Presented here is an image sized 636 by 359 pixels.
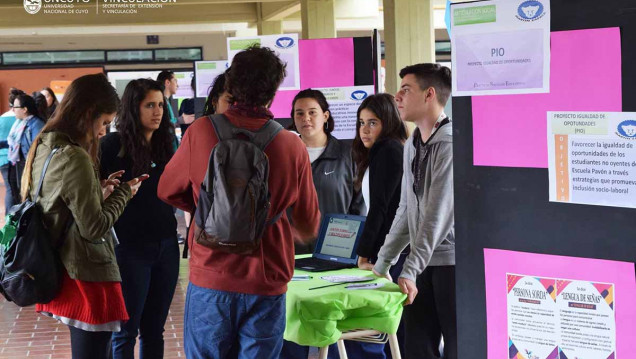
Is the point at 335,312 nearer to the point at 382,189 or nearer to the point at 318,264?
the point at 318,264

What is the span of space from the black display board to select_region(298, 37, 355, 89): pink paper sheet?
3.28 meters

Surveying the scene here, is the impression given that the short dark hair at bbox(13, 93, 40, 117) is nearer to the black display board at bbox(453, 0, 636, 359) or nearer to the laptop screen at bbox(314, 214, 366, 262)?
the laptop screen at bbox(314, 214, 366, 262)

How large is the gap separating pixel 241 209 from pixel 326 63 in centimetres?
351

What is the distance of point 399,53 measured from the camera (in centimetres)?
761

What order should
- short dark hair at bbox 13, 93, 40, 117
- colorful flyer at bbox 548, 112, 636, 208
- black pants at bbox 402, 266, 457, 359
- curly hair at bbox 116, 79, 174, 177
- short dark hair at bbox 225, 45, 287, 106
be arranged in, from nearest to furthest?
colorful flyer at bbox 548, 112, 636, 208 → short dark hair at bbox 225, 45, 287, 106 → black pants at bbox 402, 266, 457, 359 → curly hair at bbox 116, 79, 174, 177 → short dark hair at bbox 13, 93, 40, 117

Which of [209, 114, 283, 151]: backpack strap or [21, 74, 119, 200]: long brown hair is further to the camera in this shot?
[21, 74, 119, 200]: long brown hair

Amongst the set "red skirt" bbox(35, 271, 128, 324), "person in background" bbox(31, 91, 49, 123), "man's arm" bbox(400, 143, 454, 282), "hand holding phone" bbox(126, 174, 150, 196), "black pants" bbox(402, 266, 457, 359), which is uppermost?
"person in background" bbox(31, 91, 49, 123)

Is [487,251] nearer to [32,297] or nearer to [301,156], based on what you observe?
[301,156]

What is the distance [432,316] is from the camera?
339 cm

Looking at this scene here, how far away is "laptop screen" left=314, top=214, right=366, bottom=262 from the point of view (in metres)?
3.74

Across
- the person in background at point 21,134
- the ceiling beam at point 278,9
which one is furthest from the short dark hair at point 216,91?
the ceiling beam at point 278,9

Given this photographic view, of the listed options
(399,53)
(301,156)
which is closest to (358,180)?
(301,156)

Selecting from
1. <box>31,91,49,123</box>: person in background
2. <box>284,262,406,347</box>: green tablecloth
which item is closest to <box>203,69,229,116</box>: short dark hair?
<box>284,262,406,347</box>: green tablecloth

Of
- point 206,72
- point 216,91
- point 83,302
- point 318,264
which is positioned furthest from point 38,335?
point 206,72
